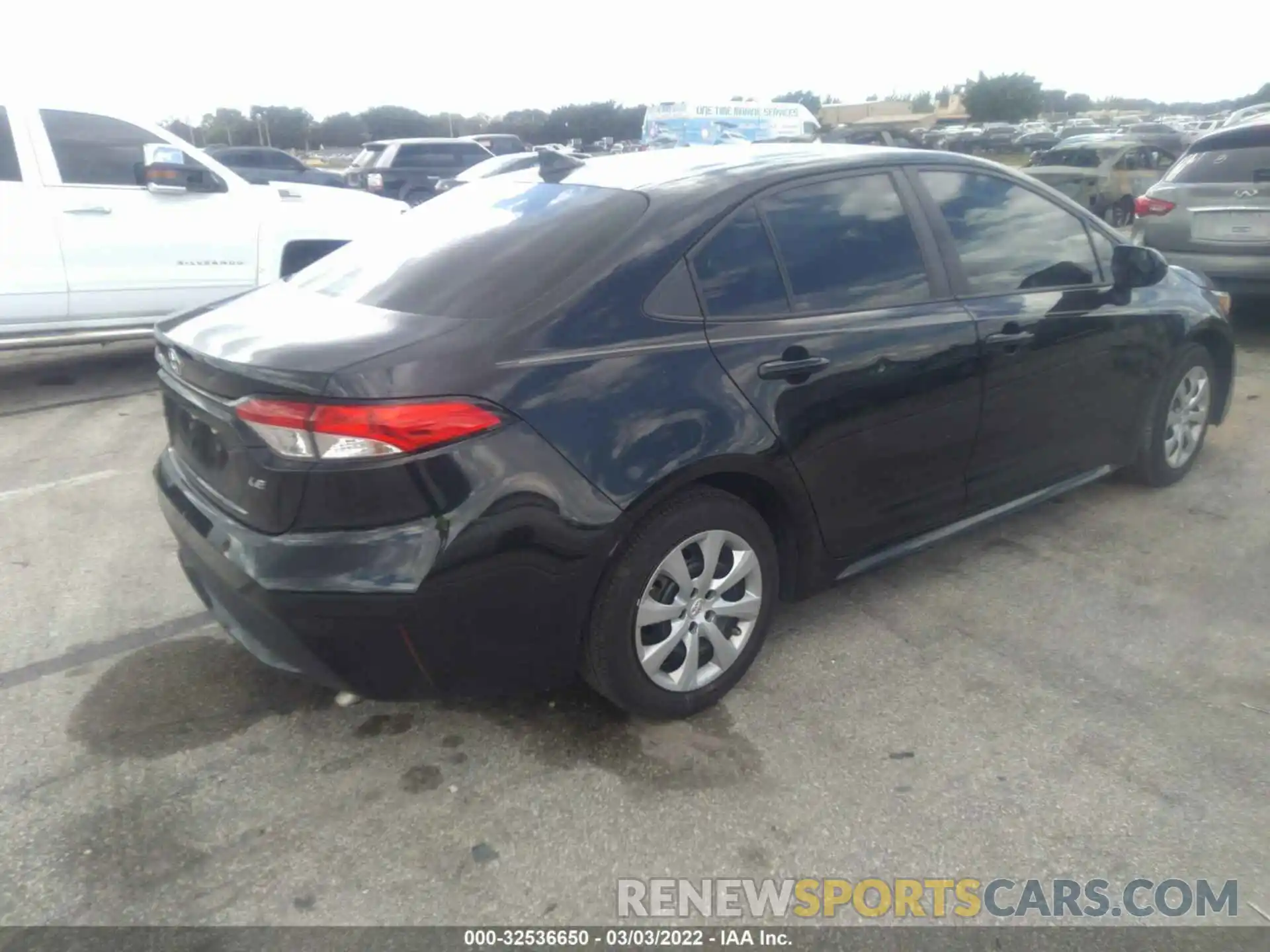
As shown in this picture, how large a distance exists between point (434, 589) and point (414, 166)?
18.3 m

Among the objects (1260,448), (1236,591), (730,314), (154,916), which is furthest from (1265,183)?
(154,916)

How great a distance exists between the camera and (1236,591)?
159 inches

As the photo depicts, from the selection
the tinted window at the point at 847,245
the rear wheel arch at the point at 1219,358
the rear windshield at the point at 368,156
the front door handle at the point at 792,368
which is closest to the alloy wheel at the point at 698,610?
the front door handle at the point at 792,368

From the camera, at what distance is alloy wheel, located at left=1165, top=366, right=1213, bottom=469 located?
4.90 m

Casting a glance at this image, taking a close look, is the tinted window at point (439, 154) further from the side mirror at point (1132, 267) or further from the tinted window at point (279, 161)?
the side mirror at point (1132, 267)

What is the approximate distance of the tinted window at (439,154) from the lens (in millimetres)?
19547

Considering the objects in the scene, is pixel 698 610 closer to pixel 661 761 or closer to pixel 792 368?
pixel 661 761

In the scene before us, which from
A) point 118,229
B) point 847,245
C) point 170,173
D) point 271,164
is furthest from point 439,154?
point 847,245

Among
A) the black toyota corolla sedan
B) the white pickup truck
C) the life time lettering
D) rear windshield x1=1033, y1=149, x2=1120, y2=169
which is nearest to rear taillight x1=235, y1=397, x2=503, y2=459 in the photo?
the black toyota corolla sedan

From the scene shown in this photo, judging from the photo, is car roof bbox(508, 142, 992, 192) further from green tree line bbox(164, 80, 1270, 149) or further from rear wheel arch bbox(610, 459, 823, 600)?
green tree line bbox(164, 80, 1270, 149)

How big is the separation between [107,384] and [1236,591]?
7.15 meters

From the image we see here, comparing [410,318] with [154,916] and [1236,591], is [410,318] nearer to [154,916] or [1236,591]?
[154,916]

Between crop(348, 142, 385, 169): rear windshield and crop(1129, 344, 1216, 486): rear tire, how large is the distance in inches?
689
